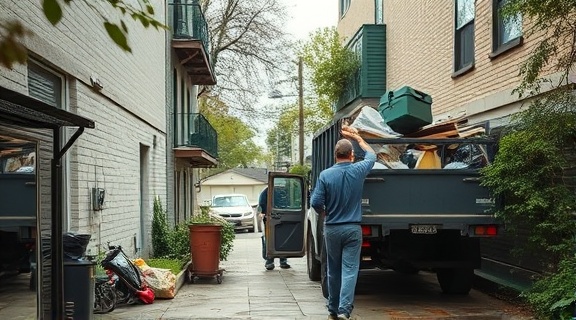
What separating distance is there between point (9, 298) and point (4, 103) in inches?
61.4

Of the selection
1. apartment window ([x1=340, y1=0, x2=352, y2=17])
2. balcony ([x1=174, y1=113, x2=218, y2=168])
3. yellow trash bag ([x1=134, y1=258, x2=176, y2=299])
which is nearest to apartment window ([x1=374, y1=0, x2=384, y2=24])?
apartment window ([x1=340, y1=0, x2=352, y2=17])

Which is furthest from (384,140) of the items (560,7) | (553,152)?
(560,7)

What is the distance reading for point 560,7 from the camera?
267 inches

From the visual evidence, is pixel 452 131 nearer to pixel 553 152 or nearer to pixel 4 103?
pixel 553 152

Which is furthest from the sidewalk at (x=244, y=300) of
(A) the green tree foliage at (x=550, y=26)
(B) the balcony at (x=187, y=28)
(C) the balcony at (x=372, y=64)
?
(B) the balcony at (x=187, y=28)

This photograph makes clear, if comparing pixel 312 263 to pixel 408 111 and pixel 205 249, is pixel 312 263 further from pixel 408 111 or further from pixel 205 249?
pixel 408 111

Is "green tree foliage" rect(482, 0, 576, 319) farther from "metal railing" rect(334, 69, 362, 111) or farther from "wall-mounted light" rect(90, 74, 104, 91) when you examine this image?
"metal railing" rect(334, 69, 362, 111)

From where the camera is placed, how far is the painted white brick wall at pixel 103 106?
292 inches

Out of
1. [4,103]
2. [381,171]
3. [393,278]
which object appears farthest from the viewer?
[393,278]

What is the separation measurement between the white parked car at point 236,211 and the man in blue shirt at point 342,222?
25701 mm

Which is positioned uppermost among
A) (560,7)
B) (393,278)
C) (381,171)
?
(560,7)

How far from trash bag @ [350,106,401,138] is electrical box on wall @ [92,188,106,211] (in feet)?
11.4

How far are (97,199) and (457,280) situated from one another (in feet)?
16.5

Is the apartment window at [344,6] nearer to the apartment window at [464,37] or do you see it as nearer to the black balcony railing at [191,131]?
the black balcony railing at [191,131]
